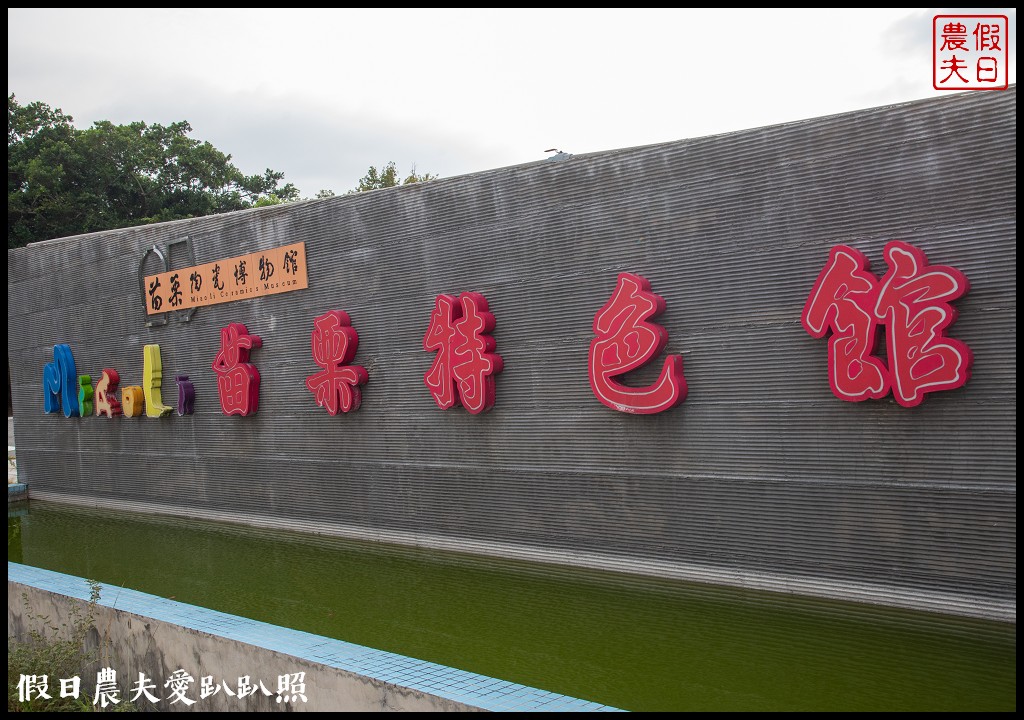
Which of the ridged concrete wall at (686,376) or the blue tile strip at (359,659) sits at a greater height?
the ridged concrete wall at (686,376)

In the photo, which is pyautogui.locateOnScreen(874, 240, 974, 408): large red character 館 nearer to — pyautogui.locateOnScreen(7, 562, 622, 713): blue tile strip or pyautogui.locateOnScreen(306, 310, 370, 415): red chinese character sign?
pyautogui.locateOnScreen(7, 562, 622, 713): blue tile strip

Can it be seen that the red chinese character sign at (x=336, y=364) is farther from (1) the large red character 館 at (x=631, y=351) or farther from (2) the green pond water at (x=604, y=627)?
(1) the large red character 館 at (x=631, y=351)

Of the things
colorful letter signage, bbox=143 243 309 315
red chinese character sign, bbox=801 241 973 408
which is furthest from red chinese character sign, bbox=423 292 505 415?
red chinese character sign, bbox=801 241 973 408

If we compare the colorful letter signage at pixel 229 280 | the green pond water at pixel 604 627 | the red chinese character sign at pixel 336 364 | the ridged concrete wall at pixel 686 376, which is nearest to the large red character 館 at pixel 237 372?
the ridged concrete wall at pixel 686 376

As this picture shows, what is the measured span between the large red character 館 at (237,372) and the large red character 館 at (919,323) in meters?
5.12

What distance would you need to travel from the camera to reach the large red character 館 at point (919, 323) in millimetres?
4328

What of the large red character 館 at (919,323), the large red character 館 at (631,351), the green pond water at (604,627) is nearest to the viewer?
the green pond water at (604,627)

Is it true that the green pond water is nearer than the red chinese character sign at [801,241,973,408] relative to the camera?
Yes

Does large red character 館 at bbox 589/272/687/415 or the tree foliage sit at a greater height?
the tree foliage

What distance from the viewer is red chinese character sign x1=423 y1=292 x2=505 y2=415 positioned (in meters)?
6.11

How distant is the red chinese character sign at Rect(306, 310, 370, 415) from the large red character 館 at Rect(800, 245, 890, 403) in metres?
3.52

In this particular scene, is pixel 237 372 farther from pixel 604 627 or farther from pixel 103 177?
pixel 103 177

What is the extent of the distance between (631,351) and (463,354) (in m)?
1.34


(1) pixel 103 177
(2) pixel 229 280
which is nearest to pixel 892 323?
(2) pixel 229 280
